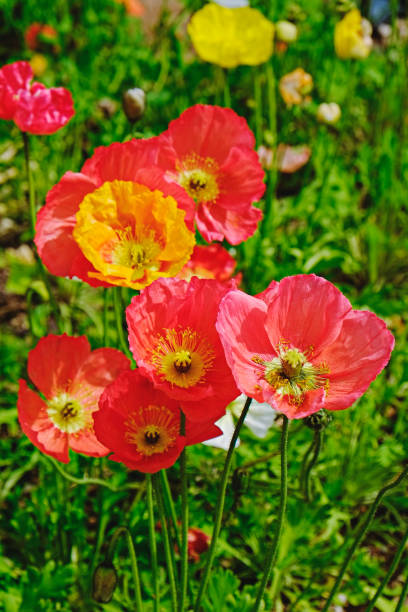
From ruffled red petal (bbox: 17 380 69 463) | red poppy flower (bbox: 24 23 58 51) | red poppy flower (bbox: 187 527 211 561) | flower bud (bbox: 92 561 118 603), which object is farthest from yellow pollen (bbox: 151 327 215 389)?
red poppy flower (bbox: 24 23 58 51)

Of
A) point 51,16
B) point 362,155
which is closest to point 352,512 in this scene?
point 362,155

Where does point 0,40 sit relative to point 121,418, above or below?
below

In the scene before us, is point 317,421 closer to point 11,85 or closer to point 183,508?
point 183,508

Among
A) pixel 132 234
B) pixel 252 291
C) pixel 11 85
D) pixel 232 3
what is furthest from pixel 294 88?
pixel 132 234

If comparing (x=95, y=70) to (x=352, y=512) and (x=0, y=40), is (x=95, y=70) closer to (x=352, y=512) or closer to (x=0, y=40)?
(x=0, y=40)

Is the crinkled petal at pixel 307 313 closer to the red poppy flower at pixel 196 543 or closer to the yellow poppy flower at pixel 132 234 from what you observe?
the yellow poppy flower at pixel 132 234

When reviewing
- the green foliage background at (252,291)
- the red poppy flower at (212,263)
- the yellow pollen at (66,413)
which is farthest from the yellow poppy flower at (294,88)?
the yellow pollen at (66,413)

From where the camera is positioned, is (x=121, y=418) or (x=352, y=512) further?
(x=352, y=512)
